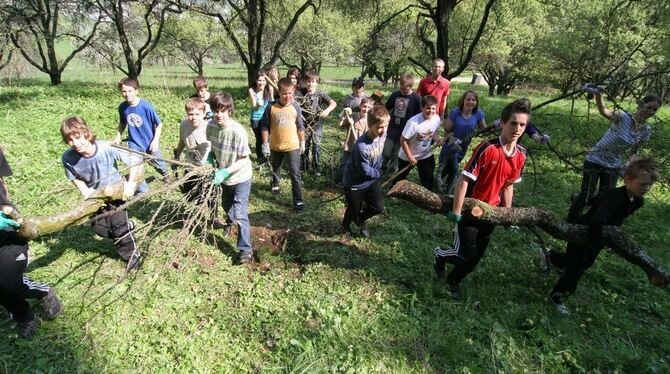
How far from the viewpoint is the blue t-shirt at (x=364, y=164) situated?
149 inches

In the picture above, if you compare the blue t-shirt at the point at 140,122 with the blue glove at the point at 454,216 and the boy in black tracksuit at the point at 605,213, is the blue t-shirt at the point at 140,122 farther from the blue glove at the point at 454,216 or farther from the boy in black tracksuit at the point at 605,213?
Result: the boy in black tracksuit at the point at 605,213

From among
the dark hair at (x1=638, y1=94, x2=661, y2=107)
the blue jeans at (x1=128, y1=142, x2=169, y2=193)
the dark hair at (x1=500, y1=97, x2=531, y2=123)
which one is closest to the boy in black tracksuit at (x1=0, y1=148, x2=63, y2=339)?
the blue jeans at (x1=128, y1=142, x2=169, y2=193)

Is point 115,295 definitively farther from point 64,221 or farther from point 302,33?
point 302,33

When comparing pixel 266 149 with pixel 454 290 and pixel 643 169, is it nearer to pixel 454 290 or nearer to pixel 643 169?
pixel 454 290

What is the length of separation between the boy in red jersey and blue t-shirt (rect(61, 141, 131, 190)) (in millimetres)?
2980

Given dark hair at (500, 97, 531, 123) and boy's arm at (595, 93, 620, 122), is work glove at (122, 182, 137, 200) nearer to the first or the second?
dark hair at (500, 97, 531, 123)

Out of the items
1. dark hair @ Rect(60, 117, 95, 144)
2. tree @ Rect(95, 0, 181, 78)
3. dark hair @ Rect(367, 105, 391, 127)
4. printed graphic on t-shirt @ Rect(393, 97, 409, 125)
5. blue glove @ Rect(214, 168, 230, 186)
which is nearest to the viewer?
dark hair @ Rect(60, 117, 95, 144)

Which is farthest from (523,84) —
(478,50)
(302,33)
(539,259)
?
(539,259)

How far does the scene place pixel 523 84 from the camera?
112ft

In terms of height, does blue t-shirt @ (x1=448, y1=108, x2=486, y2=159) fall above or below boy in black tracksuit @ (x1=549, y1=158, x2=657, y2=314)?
above

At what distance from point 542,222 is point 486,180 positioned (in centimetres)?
68

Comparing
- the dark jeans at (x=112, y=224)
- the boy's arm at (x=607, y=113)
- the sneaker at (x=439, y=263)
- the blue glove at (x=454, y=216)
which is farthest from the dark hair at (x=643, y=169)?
the dark jeans at (x=112, y=224)

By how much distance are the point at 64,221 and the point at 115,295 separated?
97 centimetres

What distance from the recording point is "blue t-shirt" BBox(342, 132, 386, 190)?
149 inches
